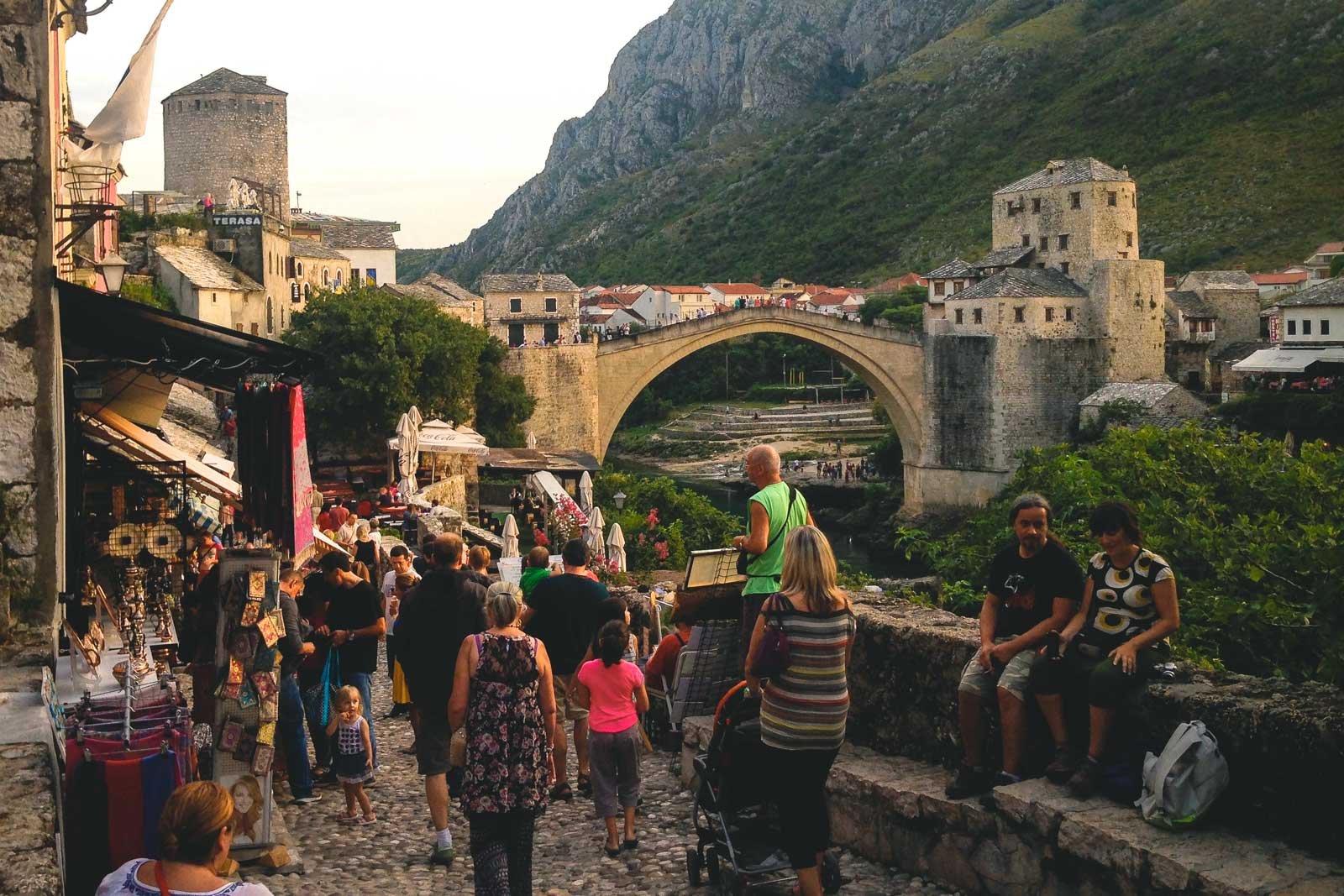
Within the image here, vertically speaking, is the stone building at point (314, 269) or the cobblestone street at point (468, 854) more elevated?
the stone building at point (314, 269)

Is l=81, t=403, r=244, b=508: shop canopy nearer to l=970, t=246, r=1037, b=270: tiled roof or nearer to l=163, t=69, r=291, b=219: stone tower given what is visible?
l=970, t=246, r=1037, b=270: tiled roof

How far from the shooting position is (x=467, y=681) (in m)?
5.28

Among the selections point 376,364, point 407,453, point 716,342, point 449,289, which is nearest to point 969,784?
point 407,453

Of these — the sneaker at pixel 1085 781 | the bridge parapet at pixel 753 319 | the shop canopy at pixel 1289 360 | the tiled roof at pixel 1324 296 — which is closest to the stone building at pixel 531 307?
the bridge parapet at pixel 753 319

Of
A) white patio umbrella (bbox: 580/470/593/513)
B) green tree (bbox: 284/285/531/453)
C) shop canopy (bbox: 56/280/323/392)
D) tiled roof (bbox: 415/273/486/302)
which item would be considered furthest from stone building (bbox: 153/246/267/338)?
shop canopy (bbox: 56/280/323/392)

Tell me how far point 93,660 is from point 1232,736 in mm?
4763

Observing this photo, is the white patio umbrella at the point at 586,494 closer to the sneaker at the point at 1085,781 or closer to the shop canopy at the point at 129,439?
the shop canopy at the point at 129,439

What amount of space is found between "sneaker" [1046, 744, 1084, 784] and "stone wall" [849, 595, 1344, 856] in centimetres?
23

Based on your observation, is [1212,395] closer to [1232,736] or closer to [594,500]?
[594,500]

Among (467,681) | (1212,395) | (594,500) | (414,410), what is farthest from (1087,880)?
(1212,395)

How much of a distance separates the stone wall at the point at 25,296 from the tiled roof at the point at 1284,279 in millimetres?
60592

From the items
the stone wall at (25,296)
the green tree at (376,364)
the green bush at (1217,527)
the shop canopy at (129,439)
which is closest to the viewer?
the stone wall at (25,296)

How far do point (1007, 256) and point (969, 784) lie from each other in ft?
141

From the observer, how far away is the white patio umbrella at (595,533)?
17.4 meters
